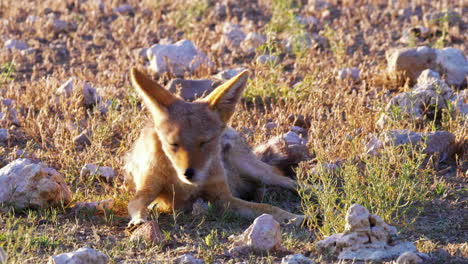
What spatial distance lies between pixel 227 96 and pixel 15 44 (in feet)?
18.8

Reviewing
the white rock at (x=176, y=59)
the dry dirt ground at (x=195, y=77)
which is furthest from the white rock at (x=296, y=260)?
the white rock at (x=176, y=59)

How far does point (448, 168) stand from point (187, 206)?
2415mm

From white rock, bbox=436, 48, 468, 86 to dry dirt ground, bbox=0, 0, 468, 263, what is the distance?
0.53 m

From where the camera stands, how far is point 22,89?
9227 mm

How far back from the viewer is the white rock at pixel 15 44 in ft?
35.5

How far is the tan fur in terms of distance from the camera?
5816mm

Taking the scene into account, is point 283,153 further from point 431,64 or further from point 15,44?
point 15,44

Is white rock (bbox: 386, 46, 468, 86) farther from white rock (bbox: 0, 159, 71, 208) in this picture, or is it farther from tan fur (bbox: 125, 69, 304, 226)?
white rock (bbox: 0, 159, 71, 208)

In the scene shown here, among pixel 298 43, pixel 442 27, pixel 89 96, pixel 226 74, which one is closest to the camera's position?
pixel 89 96

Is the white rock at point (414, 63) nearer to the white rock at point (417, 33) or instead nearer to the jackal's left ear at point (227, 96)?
the white rock at point (417, 33)

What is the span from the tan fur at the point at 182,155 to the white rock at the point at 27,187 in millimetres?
620

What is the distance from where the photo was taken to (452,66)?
9.30m

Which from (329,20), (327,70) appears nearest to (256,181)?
(327,70)

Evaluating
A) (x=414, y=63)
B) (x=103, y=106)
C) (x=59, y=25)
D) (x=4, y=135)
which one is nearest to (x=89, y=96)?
(x=103, y=106)
